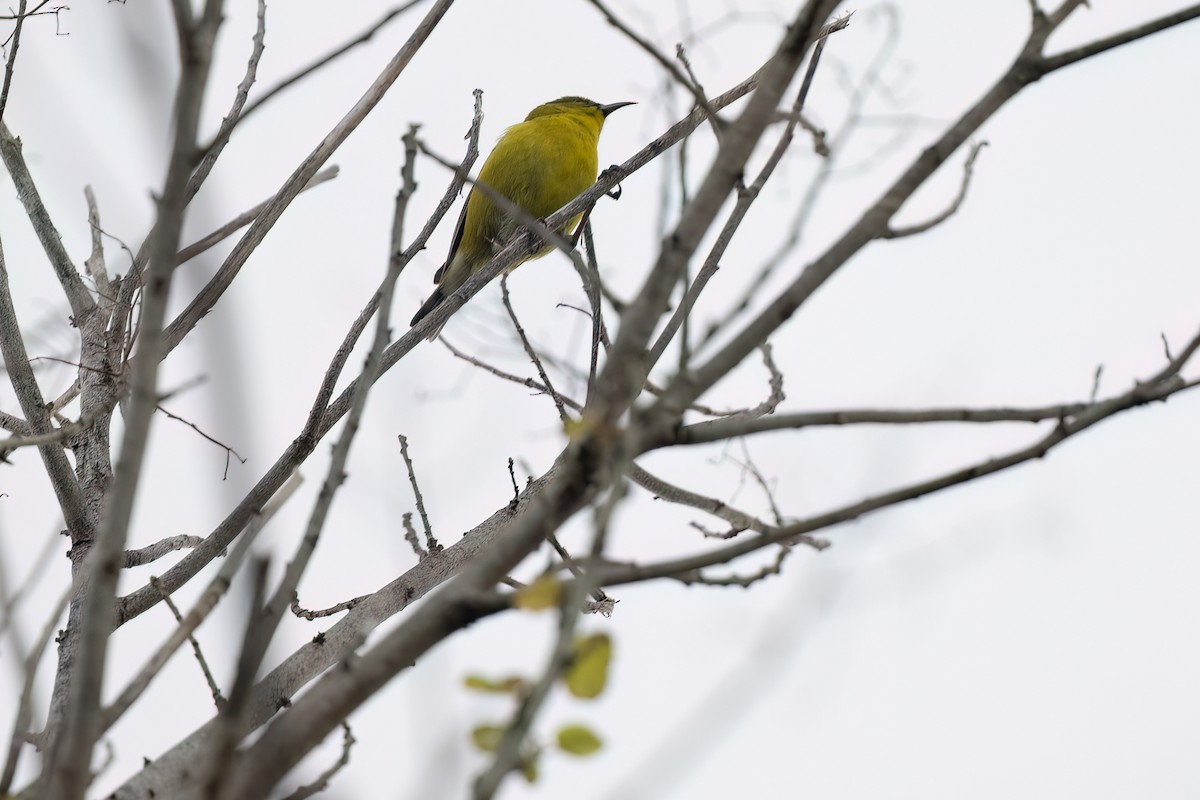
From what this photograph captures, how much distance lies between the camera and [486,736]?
118cm

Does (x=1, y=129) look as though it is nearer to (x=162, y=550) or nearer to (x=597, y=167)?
(x=162, y=550)

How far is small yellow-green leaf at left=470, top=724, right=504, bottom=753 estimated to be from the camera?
118 centimetres

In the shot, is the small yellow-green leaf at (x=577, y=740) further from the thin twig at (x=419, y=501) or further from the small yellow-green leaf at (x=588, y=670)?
the thin twig at (x=419, y=501)

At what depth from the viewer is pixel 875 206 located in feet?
5.16

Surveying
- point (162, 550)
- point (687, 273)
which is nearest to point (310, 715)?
point (687, 273)

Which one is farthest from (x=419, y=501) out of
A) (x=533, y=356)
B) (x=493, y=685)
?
(x=493, y=685)

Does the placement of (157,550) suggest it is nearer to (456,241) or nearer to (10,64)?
(10,64)

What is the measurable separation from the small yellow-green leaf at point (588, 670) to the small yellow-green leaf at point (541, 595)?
2.3 inches

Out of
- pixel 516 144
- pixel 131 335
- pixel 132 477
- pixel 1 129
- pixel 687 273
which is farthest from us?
pixel 516 144

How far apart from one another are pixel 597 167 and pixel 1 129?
3.79 m

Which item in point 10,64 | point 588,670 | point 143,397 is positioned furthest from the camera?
point 10,64

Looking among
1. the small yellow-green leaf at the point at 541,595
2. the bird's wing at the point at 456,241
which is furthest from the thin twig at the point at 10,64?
the bird's wing at the point at 456,241

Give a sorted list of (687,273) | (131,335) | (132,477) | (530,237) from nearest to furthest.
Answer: (132,477)
(687,273)
(131,335)
(530,237)

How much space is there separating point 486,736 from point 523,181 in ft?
17.4
